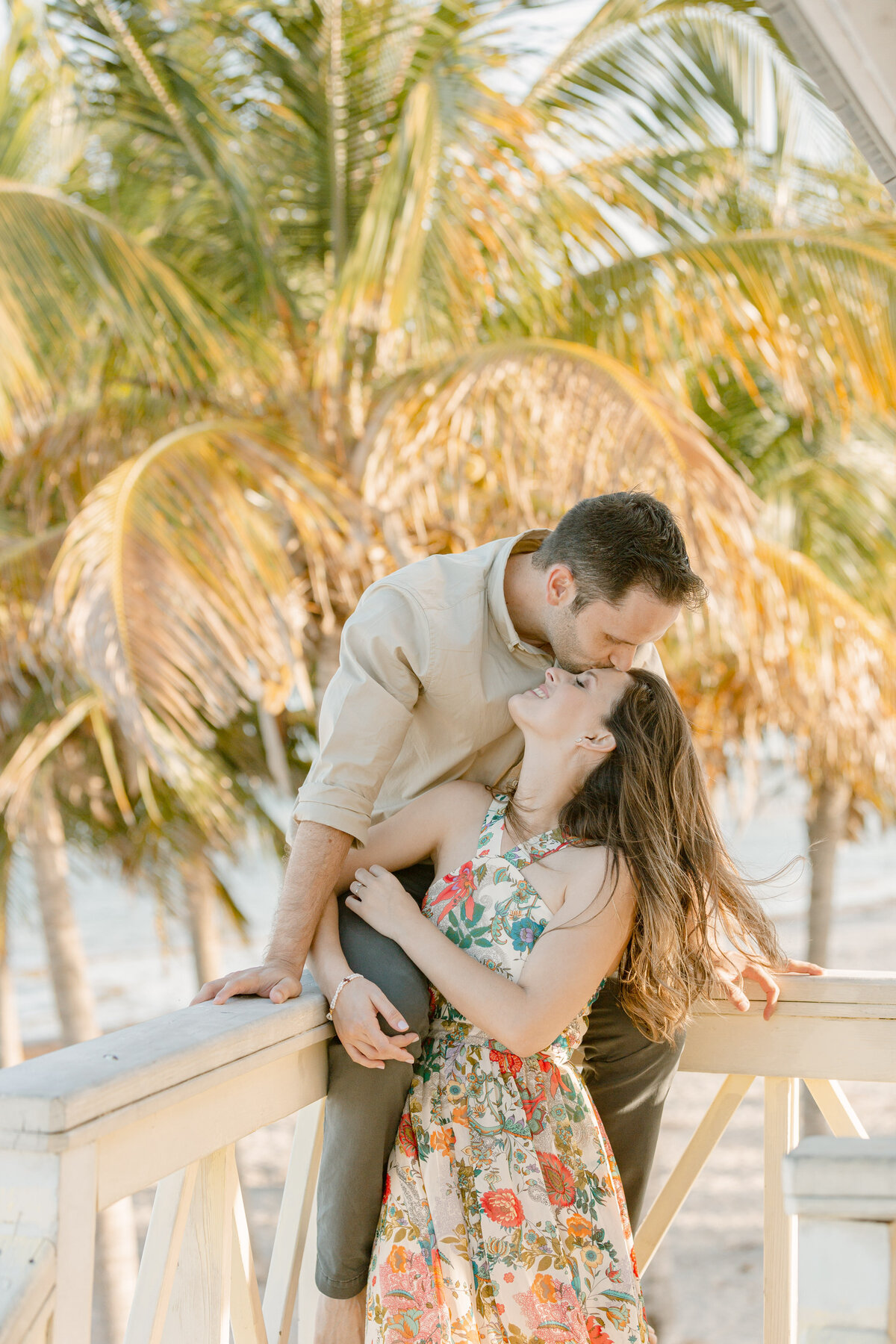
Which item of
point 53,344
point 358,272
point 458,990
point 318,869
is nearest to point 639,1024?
point 458,990

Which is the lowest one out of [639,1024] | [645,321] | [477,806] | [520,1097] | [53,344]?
[645,321]

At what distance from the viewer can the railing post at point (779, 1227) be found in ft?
6.03

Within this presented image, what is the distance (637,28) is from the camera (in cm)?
554

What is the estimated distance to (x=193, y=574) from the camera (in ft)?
14.5

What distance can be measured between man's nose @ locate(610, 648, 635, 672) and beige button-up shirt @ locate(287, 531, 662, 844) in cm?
14

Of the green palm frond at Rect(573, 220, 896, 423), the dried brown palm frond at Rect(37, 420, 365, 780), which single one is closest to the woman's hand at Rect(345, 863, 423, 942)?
the dried brown palm frond at Rect(37, 420, 365, 780)

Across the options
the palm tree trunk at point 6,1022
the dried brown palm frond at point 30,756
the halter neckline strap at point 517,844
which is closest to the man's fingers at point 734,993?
the halter neckline strap at point 517,844

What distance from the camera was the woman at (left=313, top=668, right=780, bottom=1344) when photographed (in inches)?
64.4

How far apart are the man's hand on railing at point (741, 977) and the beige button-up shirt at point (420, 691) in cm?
55

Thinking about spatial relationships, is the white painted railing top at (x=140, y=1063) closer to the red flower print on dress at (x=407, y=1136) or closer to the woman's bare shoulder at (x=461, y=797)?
the red flower print on dress at (x=407, y=1136)

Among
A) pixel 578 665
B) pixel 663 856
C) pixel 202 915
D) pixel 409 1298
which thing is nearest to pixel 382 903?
pixel 663 856

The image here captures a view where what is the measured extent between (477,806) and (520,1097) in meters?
0.47

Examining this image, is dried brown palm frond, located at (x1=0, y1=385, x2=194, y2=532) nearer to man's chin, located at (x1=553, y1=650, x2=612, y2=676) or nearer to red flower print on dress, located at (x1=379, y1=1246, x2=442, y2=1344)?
man's chin, located at (x1=553, y1=650, x2=612, y2=676)

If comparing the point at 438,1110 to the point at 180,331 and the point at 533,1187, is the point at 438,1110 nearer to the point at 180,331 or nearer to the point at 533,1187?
the point at 533,1187
